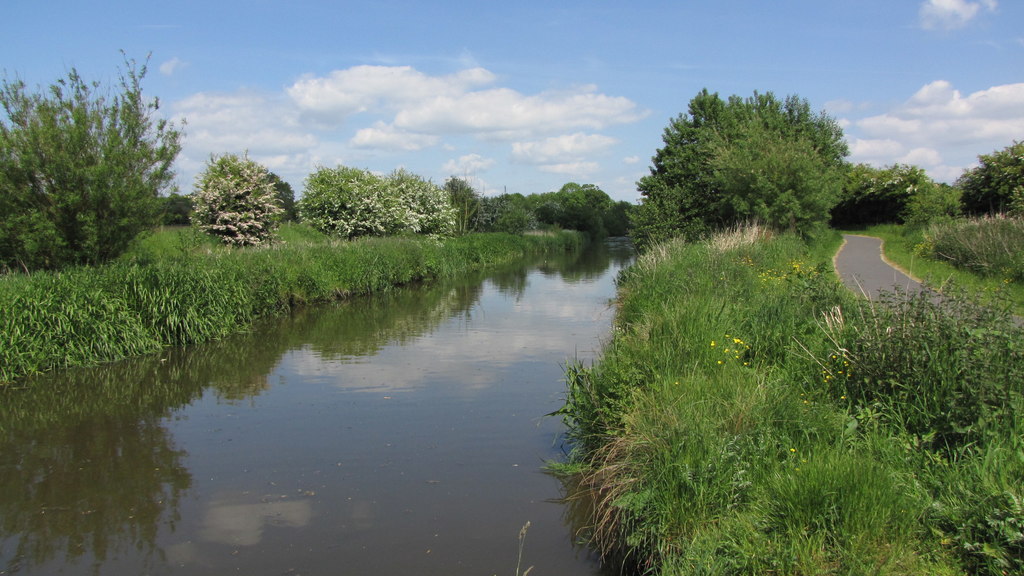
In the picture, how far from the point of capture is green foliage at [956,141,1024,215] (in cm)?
3028

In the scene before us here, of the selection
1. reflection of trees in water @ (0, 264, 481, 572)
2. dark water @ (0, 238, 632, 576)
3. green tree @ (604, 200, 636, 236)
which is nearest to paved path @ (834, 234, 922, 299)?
dark water @ (0, 238, 632, 576)

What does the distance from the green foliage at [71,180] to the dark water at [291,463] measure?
9.18 feet

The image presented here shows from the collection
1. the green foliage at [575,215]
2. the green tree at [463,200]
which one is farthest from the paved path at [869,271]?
the green foliage at [575,215]

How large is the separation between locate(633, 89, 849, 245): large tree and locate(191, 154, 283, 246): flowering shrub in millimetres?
14284

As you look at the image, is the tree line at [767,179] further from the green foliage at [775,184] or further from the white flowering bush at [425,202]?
the white flowering bush at [425,202]

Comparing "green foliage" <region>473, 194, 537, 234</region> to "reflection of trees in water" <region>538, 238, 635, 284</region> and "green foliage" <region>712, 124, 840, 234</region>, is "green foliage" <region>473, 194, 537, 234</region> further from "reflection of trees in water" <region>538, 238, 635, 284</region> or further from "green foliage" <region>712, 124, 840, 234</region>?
"green foliage" <region>712, 124, 840, 234</region>

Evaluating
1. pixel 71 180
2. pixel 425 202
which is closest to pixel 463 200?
pixel 425 202

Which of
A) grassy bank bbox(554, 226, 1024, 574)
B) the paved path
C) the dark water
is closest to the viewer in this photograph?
grassy bank bbox(554, 226, 1024, 574)

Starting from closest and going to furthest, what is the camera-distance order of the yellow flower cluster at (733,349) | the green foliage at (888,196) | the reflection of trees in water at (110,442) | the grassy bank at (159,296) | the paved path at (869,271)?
the reflection of trees in water at (110,442) < the yellow flower cluster at (733,349) < the grassy bank at (159,296) < the paved path at (869,271) < the green foliage at (888,196)

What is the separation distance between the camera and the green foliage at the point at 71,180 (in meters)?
11.9

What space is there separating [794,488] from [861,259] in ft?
69.6

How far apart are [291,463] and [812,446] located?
5185mm

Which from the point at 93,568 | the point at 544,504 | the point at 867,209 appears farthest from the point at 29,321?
the point at 867,209

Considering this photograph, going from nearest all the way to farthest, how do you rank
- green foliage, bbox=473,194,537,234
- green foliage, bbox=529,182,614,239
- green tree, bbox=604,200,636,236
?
1. green foliage, bbox=473,194,537,234
2. green foliage, bbox=529,182,614,239
3. green tree, bbox=604,200,636,236
